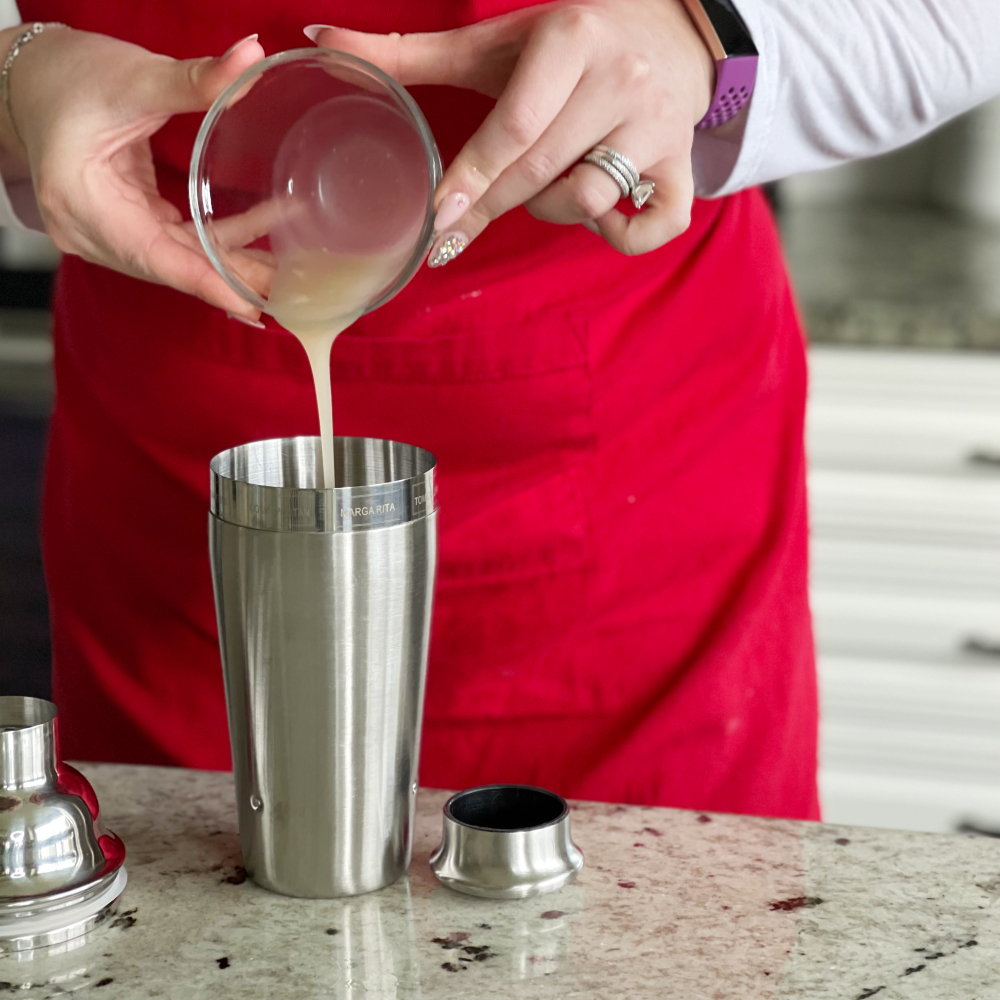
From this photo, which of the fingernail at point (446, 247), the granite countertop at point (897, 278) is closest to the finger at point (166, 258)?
the fingernail at point (446, 247)

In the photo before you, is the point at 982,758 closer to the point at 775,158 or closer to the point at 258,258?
the point at 775,158

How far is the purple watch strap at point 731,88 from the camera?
0.79 m

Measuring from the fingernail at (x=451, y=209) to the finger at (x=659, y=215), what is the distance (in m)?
0.11

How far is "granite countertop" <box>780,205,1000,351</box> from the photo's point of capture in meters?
1.71

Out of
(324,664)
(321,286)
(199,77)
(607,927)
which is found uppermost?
(199,77)

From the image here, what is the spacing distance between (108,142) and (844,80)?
0.45 meters

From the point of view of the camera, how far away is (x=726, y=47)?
0.78m

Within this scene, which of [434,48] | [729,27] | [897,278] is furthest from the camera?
[897,278]

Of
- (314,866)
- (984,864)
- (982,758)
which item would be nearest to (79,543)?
(314,866)

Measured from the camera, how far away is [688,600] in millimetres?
983

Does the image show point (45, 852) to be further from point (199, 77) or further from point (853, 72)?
point (853, 72)

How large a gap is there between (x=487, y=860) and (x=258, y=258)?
0.31 m

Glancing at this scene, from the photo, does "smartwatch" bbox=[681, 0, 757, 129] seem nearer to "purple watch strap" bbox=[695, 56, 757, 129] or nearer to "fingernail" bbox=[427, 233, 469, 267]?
"purple watch strap" bbox=[695, 56, 757, 129]

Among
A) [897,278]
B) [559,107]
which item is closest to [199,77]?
[559,107]
